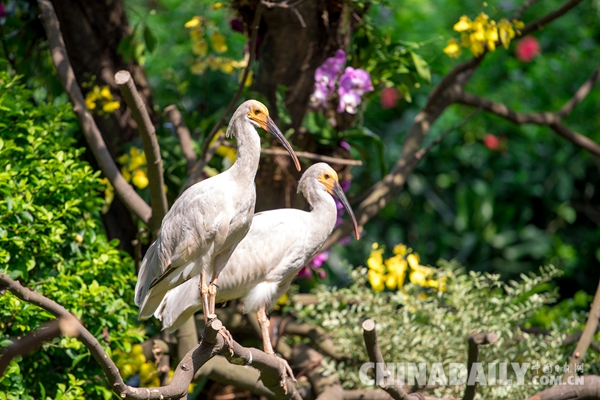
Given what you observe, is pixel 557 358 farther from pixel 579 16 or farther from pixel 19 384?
pixel 579 16

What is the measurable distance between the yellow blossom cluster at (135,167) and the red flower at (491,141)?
4.17 m

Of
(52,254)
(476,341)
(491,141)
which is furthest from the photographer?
(491,141)

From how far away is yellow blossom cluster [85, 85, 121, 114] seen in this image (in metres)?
4.27

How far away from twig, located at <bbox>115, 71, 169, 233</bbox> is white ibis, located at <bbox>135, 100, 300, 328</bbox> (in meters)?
Result: 0.43

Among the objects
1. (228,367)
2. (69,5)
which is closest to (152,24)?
(69,5)

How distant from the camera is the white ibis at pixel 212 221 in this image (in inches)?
114

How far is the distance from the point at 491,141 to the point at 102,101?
435cm

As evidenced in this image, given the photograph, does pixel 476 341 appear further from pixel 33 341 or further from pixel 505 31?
pixel 505 31

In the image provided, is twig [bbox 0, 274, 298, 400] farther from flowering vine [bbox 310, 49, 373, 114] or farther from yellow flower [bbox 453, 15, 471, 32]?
yellow flower [bbox 453, 15, 471, 32]

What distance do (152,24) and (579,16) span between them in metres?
4.76

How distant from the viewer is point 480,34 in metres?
4.07

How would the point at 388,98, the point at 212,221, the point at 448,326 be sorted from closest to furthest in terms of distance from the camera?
Answer: the point at 212,221
the point at 448,326
the point at 388,98

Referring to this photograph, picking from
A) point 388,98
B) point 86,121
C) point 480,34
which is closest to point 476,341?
point 480,34

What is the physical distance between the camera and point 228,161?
14.5 ft
